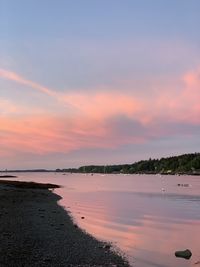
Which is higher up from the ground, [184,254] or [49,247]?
[49,247]

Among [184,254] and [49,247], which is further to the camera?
[184,254]

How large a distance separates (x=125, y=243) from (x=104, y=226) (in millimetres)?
8195

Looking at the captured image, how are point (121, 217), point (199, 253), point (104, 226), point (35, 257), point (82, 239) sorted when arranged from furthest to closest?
point (121, 217) < point (104, 226) < point (82, 239) < point (199, 253) < point (35, 257)

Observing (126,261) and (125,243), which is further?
(125,243)

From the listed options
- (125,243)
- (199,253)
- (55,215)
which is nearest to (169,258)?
(199,253)

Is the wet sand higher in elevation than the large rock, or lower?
higher

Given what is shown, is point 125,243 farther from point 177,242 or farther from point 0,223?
point 0,223

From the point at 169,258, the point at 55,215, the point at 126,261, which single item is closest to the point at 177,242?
the point at 169,258

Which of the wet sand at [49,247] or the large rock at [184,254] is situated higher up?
the wet sand at [49,247]

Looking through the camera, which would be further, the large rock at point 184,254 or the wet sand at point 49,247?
the large rock at point 184,254

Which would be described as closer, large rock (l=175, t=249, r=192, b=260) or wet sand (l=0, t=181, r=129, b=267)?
wet sand (l=0, t=181, r=129, b=267)

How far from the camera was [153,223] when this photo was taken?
35750mm

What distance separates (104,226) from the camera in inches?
1293

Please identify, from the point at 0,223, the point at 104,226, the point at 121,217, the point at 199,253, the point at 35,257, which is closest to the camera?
the point at 35,257
